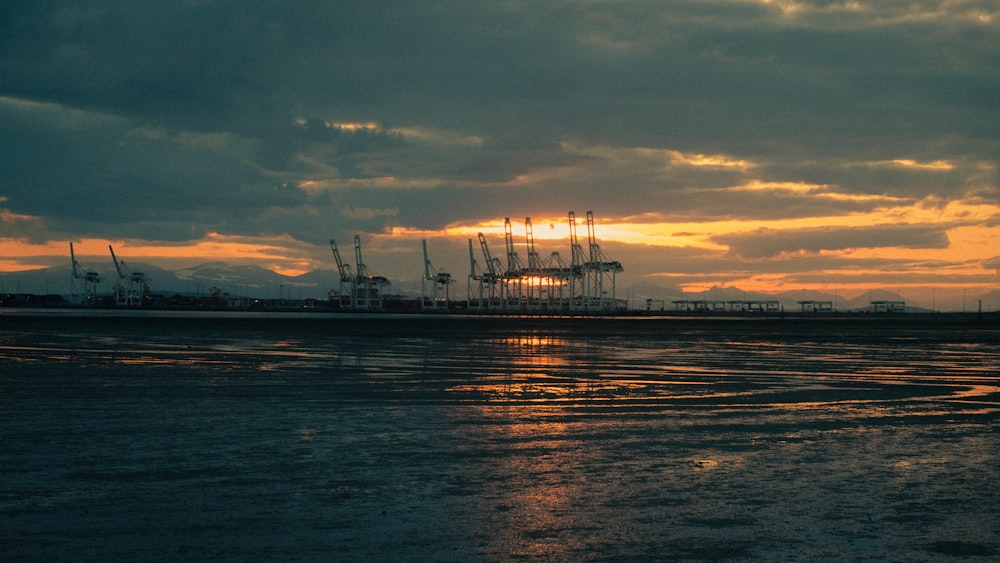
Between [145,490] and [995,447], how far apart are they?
10.9 m

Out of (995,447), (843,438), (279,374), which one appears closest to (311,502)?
(843,438)

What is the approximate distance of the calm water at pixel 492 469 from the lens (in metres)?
7.47

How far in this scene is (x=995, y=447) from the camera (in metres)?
12.5

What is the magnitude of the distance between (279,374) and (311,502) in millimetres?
15649

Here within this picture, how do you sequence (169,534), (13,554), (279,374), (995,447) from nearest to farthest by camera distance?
(13,554) → (169,534) → (995,447) → (279,374)

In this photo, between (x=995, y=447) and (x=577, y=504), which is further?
(x=995, y=447)

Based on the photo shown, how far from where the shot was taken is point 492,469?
1059cm

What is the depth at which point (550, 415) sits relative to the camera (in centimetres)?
1563

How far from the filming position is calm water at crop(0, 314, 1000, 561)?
7.47 meters

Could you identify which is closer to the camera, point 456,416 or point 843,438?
point 843,438

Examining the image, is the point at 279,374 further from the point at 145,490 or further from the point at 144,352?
the point at 145,490

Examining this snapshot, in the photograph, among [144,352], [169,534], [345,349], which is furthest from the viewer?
[345,349]

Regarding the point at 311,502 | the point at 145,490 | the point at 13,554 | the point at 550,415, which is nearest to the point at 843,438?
the point at 550,415

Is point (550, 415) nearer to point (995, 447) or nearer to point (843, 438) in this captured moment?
point (843, 438)
